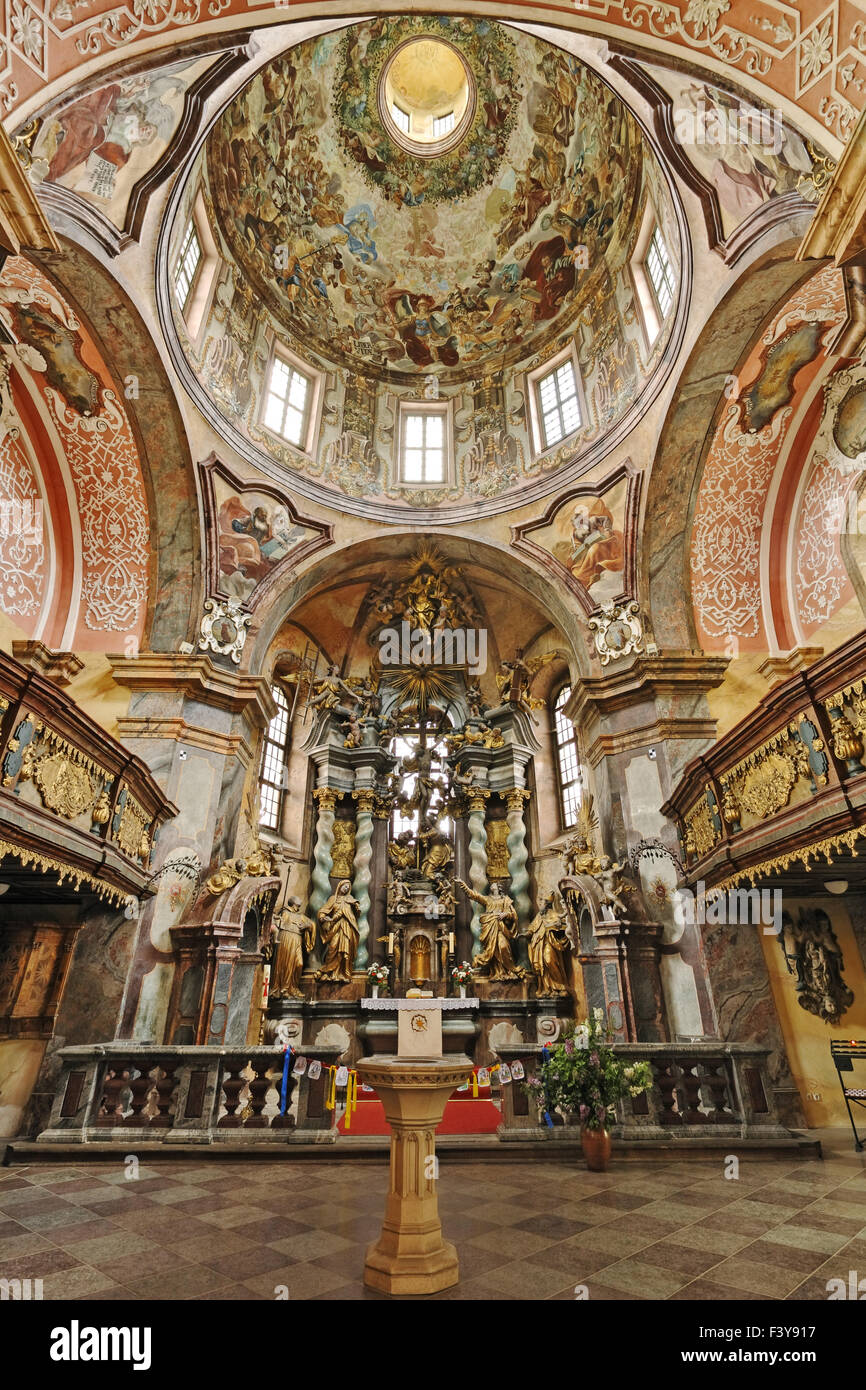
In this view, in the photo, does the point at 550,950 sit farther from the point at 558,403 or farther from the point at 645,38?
the point at 645,38

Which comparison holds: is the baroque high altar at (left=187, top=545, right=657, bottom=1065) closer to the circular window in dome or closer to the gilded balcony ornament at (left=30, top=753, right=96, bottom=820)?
the gilded balcony ornament at (left=30, top=753, right=96, bottom=820)

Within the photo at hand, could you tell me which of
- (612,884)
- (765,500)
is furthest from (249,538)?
(765,500)

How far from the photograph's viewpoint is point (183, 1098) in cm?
762

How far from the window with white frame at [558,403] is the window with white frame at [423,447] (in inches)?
102

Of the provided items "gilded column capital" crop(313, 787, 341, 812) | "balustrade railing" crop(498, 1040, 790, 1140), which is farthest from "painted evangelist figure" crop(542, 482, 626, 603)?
"balustrade railing" crop(498, 1040, 790, 1140)

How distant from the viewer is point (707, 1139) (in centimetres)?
731

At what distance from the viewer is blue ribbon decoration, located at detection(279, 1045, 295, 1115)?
25.0ft

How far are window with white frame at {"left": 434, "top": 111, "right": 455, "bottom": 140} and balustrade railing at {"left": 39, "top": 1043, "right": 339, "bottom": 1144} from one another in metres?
20.3

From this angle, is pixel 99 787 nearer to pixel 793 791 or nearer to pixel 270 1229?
pixel 270 1229

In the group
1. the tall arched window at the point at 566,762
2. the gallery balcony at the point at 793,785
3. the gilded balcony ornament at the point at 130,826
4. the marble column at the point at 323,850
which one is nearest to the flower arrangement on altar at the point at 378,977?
the marble column at the point at 323,850

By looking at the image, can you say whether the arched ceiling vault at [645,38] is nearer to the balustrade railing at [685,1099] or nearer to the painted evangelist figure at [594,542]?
the painted evangelist figure at [594,542]

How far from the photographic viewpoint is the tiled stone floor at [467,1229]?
11.7ft
